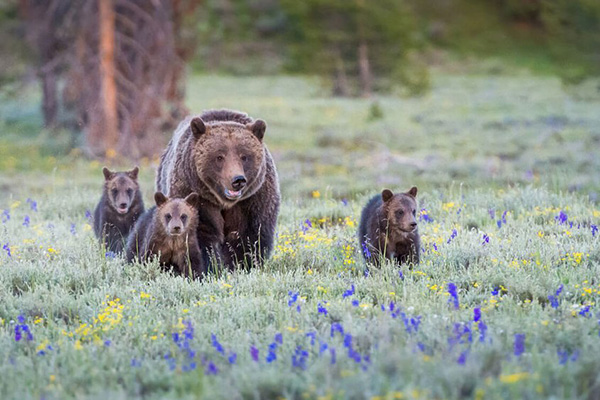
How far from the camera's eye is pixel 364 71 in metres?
37.0

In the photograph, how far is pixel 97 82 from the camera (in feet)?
54.3

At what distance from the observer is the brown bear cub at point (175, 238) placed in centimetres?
660

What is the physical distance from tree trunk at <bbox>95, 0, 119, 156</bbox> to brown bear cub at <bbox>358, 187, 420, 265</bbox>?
416 inches

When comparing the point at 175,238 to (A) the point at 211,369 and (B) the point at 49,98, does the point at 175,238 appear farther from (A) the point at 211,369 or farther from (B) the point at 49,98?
(B) the point at 49,98

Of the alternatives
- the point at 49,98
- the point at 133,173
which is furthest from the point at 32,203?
the point at 49,98

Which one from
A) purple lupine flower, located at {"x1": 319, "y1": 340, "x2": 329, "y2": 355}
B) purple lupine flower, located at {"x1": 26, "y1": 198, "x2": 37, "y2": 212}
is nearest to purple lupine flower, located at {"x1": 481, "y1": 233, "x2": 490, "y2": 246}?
purple lupine flower, located at {"x1": 319, "y1": 340, "x2": 329, "y2": 355}

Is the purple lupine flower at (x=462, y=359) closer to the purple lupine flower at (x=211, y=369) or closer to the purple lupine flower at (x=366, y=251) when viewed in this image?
the purple lupine flower at (x=211, y=369)

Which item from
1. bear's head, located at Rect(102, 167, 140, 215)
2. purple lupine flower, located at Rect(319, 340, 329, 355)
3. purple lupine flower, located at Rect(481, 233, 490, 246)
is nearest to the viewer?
purple lupine flower, located at Rect(319, 340, 329, 355)

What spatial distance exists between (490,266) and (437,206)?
11.1 feet

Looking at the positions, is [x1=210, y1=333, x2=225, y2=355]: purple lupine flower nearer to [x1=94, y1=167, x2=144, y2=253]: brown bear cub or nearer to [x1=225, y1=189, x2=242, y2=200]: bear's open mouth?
[x1=225, y1=189, x2=242, y2=200]: bear's open mouth

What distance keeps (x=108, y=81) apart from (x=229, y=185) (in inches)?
430

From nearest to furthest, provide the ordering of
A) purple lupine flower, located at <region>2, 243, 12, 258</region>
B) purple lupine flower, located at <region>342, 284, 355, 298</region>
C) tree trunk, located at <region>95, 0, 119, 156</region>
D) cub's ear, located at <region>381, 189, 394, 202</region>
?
purple lupine flower, located at <region>342, 284, 355, 298</region> → cub's ear, located at <region>381, 189, 394, 202</region> → purple lupine flower, located at <region>2, 243, 12, 258</region> → tree trunk, located at <region>95, 0, 119, 156</region>

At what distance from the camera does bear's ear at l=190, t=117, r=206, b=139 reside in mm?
6715

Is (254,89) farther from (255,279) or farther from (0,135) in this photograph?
(255,279)
